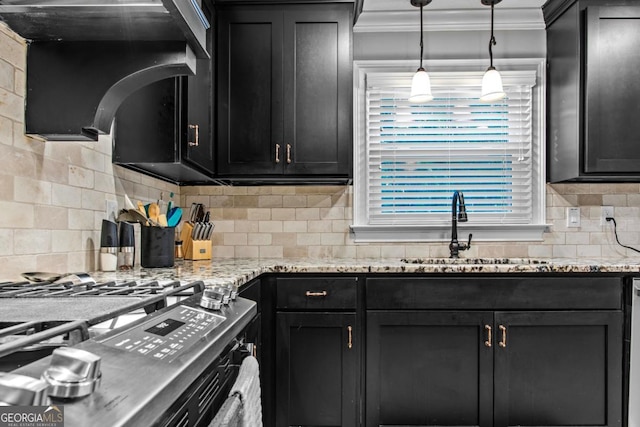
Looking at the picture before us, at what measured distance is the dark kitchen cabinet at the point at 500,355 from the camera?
2057mm

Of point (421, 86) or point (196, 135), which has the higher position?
point (421, 86)

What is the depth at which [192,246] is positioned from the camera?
2.41 metres

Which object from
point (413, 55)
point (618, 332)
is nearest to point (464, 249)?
point (618, 332)

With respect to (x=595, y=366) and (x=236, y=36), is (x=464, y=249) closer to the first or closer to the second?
(x=595, y=366)

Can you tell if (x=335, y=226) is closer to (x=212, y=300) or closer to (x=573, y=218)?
(x=573, y=218)

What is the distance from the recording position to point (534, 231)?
2.75 m

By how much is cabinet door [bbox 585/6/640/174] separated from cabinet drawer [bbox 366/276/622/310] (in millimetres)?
694

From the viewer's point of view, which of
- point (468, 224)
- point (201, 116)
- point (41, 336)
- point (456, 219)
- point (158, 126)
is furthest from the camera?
point (468, 224)

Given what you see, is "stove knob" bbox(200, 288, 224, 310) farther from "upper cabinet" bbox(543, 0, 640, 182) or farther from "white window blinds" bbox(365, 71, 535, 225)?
"upper cabinet" bbox(543, 0, 640, 182)

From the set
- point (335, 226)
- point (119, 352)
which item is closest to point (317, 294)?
point (335, 226)

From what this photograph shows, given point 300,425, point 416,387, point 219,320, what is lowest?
point 300,425

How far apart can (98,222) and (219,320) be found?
3.90 ft

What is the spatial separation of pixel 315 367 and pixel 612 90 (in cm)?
215

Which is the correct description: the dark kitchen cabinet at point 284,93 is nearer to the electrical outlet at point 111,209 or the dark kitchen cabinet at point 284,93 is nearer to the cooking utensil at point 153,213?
the cooking utensil at point 153,213
